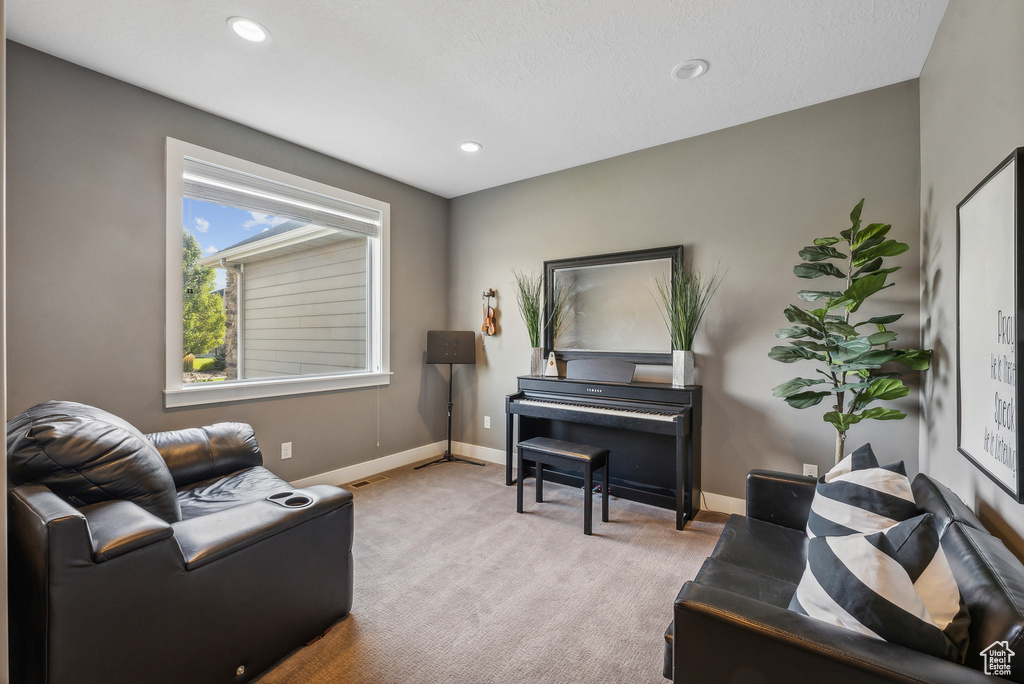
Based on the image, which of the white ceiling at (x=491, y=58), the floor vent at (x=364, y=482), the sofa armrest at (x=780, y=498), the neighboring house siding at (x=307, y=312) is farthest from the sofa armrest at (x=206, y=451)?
the sofa armrest at (x=780, y=498)

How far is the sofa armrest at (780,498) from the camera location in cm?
194

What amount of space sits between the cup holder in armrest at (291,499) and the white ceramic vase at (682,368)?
2.36 m

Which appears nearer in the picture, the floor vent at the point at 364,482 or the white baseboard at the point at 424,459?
the white baseboard at the point at 424,459

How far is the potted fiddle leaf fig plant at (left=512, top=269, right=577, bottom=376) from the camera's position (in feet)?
12.5

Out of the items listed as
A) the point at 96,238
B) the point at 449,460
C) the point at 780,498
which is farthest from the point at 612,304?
the point at 96,238

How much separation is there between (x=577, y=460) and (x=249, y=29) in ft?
9.43

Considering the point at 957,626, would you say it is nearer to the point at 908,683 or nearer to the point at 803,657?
the point at 908,683

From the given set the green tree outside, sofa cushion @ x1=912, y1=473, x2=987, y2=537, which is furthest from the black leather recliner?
sofa cushion @ x1=912, y1=473, x2=987, y2=537

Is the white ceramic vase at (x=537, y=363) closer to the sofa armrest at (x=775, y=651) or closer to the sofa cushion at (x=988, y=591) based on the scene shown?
the sofa armrest at (x=775, y=651)

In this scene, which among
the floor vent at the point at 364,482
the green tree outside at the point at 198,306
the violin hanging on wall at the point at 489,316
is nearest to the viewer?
the green tree outside at the point at 198,306

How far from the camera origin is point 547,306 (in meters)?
3.90

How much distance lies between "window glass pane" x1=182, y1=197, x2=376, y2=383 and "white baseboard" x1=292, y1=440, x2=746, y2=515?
82 centimetres

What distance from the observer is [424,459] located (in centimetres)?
439

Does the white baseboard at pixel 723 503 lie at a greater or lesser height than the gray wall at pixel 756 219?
lesser
